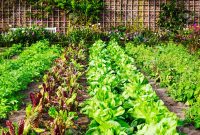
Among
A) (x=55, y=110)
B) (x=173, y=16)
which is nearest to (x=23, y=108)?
(x=55, y=110)

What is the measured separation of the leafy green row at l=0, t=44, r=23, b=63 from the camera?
12.9 m

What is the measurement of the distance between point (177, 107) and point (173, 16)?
14.1m

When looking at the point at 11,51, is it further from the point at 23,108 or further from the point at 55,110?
the point at 55,110

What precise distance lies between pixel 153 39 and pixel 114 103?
455 inches

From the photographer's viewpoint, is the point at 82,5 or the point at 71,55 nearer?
the point at 71,55

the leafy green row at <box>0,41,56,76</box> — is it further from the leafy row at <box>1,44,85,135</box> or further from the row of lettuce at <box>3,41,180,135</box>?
the row of lettuce at <box>3,41,180,135</box>

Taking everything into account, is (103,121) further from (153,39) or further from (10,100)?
(153,39)

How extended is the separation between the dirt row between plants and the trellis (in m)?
11.7

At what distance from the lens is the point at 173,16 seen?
20.2m

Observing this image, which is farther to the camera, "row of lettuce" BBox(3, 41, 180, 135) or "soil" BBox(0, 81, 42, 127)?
"soil" BBox(0, 81, 42, 127)

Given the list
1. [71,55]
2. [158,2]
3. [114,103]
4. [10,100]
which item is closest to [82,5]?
[158,2]

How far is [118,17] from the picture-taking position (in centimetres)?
2022

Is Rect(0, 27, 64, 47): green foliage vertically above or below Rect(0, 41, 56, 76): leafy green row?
above

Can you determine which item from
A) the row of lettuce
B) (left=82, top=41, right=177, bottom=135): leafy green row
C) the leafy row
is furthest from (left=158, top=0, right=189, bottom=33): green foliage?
(left=82, top=41, right=177, bottom=135): leafy green row
